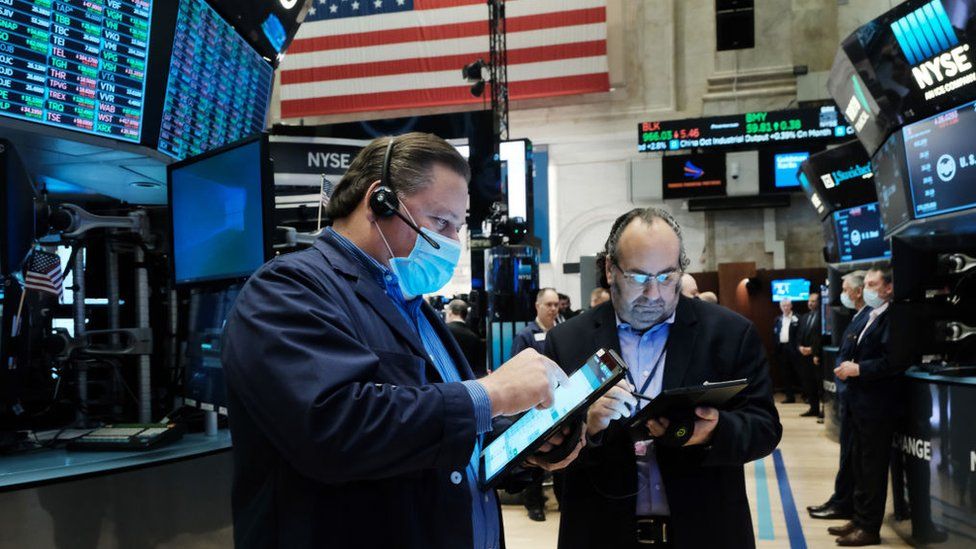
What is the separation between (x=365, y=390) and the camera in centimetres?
123

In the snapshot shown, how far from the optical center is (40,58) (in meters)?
3.00

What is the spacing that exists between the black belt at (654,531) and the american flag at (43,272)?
7.74ft

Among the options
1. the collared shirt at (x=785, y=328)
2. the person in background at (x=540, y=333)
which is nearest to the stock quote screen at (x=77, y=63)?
the person in background at (x=540, y=333)

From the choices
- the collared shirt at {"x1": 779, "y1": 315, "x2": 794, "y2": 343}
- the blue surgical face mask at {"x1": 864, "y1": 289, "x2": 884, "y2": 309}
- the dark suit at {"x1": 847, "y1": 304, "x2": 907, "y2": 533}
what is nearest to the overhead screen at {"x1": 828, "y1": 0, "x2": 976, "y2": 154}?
the blue surgical face mask at {"x1": 864, "y1": 289, "x2": 884, "y2": 309}

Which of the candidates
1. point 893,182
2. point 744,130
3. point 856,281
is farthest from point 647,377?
point 744,130

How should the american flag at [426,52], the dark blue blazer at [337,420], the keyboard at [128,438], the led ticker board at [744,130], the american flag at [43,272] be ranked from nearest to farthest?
1. the dark blue blazer at [337,420]
2. the keyboard at [128,438]
3. the american flag at [43,272]
4. the led ticker board at [744,130]
5. the american flag at [426,52]

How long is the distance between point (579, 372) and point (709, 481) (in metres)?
0.85

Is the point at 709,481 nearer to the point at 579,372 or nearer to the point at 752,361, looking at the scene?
the point at 752,361

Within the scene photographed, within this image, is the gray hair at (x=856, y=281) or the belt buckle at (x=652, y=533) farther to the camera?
the gray hair at (x=856, y=281)

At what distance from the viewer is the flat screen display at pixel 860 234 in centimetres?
1002

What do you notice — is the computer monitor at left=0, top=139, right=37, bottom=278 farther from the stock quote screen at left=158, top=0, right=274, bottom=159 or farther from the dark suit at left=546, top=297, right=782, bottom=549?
the dark suit at left=546, top=297, right=782, bottom=549

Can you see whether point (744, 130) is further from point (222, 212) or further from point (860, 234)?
point (222, 212)

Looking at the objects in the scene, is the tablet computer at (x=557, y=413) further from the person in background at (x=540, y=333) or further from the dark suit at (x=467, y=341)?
the dark suit at (x=467, y=341)

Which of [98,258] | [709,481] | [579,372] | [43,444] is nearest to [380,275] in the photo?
[579,372]
